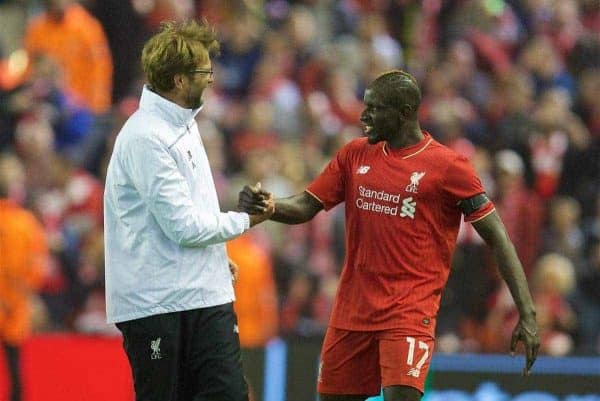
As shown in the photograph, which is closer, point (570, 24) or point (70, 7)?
point (70, 7)

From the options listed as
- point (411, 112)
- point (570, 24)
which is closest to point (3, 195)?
point (411, 112)

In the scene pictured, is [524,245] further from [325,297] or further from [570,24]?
[570,24]

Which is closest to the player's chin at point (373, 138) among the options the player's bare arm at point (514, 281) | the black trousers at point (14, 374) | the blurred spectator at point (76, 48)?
the player's bare arm at point (514, 281)

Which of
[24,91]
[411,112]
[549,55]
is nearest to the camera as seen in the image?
[411,112]

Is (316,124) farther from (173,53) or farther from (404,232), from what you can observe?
(173,53)

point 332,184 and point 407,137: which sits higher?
point 407,137

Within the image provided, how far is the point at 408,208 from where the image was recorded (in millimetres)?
5973

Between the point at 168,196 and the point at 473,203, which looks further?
the point at 473,203

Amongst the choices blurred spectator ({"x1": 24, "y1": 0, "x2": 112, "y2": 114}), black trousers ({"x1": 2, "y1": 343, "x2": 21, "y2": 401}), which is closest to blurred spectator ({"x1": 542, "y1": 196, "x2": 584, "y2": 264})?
blurred spectator ({"x1": 24, "y1": 0, "x2": 112, "y2": 114})

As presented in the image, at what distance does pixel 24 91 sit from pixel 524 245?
448 cm

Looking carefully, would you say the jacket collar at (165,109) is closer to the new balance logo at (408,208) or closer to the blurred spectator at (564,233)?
the new balance logo at (408,208)

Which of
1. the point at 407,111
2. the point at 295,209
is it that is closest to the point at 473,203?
the point at 407,111

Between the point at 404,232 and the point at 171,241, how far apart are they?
1174mm

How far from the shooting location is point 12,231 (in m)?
9.39
